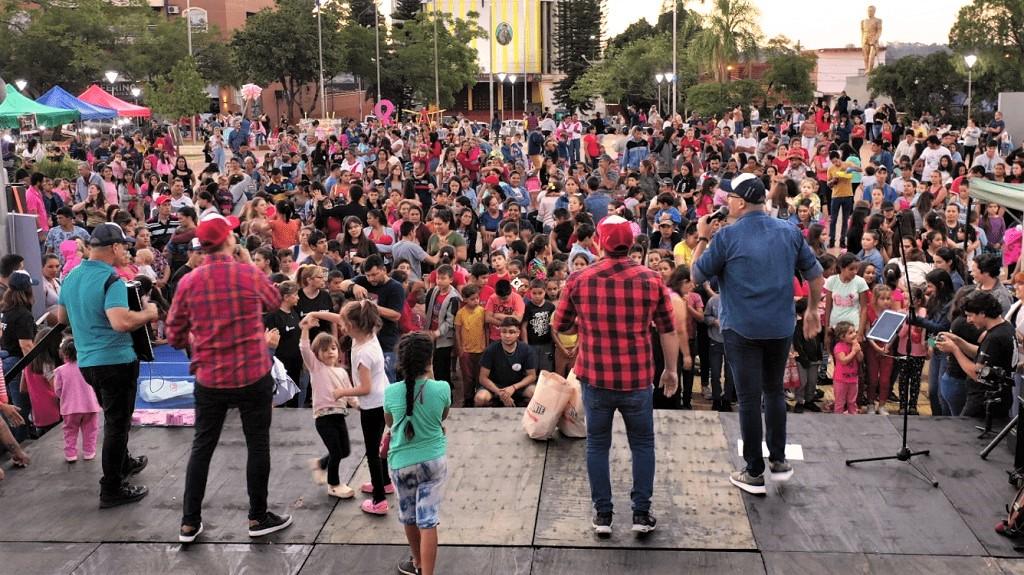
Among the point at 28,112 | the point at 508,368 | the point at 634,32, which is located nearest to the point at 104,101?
Answer: the point at 28,112

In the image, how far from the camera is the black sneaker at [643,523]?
573 cm

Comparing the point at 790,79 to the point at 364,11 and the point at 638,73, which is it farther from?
the point at 364,11

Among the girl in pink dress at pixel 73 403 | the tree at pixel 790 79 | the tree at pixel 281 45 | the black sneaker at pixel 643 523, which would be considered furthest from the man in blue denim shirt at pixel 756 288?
the tree at pixel 281 45

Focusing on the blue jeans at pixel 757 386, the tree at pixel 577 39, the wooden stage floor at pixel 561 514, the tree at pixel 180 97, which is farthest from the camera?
the tree at pixel 577 39

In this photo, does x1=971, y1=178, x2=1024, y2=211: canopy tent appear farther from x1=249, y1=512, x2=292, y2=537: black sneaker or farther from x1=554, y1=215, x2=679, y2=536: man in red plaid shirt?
x1=249, y1=512, x2=292, y2=537: black sneaker

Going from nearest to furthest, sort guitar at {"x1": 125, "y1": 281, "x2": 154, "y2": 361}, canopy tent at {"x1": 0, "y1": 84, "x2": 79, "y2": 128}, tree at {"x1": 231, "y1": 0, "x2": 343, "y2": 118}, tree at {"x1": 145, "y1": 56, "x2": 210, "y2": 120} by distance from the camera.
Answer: guitar at {"x1": 125, "y1": 281, "x2": 154, "y2": 361}, canopy tent at {"x1": 0, "y1": 84, "x2": 79, "y2": 128}, tree at {"x1": 145, "y1": 56, "x2": 210, "y2": 120}, tree at {"x1": 231, "y1": 0, "x2": 343, "y2": 118}

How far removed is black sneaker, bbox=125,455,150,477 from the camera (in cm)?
684

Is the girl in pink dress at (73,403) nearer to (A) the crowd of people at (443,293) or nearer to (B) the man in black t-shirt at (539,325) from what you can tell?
(A) the crowd of people at (443,293)

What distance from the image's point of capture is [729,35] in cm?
4881

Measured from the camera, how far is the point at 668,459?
6.88 m

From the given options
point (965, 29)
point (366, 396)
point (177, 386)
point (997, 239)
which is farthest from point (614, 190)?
point (965, 29)

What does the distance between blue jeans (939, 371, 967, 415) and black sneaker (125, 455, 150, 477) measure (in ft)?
18.6

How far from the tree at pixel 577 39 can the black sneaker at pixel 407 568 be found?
74103mm

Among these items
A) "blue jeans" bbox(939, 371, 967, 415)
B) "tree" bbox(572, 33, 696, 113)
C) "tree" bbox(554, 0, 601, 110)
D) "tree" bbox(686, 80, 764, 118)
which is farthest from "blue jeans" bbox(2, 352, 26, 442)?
"tree" bbox(554, 0, 601, 110)
